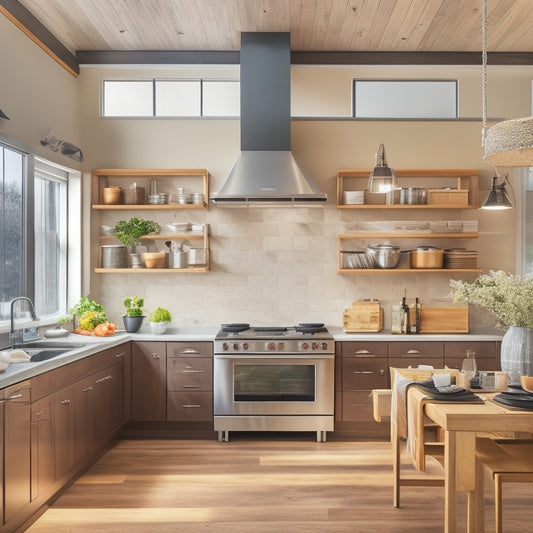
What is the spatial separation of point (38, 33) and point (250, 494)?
3.81m

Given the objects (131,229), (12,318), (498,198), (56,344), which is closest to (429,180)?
(498,198)

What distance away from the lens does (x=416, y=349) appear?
16.9 feet

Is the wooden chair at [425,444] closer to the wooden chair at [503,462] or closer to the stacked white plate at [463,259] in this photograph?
the wooden chair at [503,462]

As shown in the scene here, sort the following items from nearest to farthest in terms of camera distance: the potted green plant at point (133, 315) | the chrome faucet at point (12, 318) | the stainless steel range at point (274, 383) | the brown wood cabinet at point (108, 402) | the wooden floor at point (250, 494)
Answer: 1. the wooden floor at point (250, 494)
2. the chrome faucet at point (12, 318)
3. the brown wood cabinet at point (108, 402)
4. the stainless steel range at point (274, 383)
5. the potted green plant at point (133, 315)

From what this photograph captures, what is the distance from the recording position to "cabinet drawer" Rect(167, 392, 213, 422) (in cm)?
516

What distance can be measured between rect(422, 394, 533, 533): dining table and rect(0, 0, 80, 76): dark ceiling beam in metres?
3.88

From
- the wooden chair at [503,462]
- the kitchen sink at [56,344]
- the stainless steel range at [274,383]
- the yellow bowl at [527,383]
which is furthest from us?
the stainless steel range at [274,383]

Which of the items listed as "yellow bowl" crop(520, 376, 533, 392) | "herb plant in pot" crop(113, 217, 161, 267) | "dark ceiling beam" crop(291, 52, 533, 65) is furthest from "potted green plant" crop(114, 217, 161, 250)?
"yellow bowl" crop(520, 376, 533, 392)

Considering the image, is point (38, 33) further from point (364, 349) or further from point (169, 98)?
point (364, 349)

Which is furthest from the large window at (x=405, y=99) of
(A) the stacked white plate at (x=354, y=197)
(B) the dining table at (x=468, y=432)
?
(B) the dining table at (x=468, y=432)

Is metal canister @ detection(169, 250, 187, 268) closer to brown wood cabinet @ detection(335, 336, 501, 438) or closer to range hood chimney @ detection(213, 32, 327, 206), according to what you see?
range hood chimney @ detection(213, 32, 327, 206)

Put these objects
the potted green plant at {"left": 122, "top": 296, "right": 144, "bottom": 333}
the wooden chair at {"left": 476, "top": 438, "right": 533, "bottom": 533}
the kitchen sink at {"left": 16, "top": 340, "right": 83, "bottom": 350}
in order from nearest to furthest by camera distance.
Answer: the wooden chair at {"left": 476, "top": 438, "right": 533, "bottom": 533} → the kitchen sink at {"left": 16, "top": 340, "right": 83, "bottom": 350} → the potted green plant at {"left": 122, "top": 296, "right": 144, "bottom": 333}

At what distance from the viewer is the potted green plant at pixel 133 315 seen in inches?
211

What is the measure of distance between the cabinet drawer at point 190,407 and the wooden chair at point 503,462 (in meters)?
2.52
